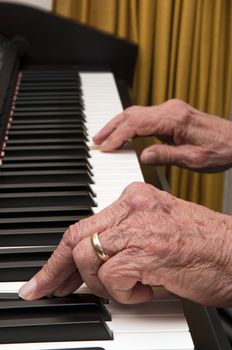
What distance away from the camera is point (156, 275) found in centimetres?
68

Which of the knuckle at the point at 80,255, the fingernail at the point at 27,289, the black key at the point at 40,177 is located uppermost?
the knuckle at the point at 80,255

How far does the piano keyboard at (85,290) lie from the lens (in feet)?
2.12

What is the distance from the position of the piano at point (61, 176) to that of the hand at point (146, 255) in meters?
0.02

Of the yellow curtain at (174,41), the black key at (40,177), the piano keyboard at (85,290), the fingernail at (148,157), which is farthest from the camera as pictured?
the yellow curtain at (174,41)

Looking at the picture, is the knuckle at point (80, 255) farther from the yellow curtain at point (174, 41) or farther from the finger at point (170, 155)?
the yellow curtain at point (174, 41)

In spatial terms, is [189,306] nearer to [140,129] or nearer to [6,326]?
[6,326]

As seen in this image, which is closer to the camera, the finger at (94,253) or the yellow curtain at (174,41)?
the finger at (94,253)

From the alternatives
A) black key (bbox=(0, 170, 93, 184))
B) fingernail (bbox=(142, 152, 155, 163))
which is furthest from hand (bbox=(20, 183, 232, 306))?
fingernail (bbox=(142, 152, 155, 163))

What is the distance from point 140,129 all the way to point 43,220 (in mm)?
419

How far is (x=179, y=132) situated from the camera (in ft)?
4.17

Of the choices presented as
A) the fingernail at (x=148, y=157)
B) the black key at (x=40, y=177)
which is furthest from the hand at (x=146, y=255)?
the fingernail at (x=148, y=157)

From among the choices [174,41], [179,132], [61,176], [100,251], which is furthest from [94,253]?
[174,41]

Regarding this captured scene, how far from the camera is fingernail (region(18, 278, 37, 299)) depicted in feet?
2.37

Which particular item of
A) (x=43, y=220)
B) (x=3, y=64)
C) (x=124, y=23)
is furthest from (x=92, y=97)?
(x=43, y=220)
